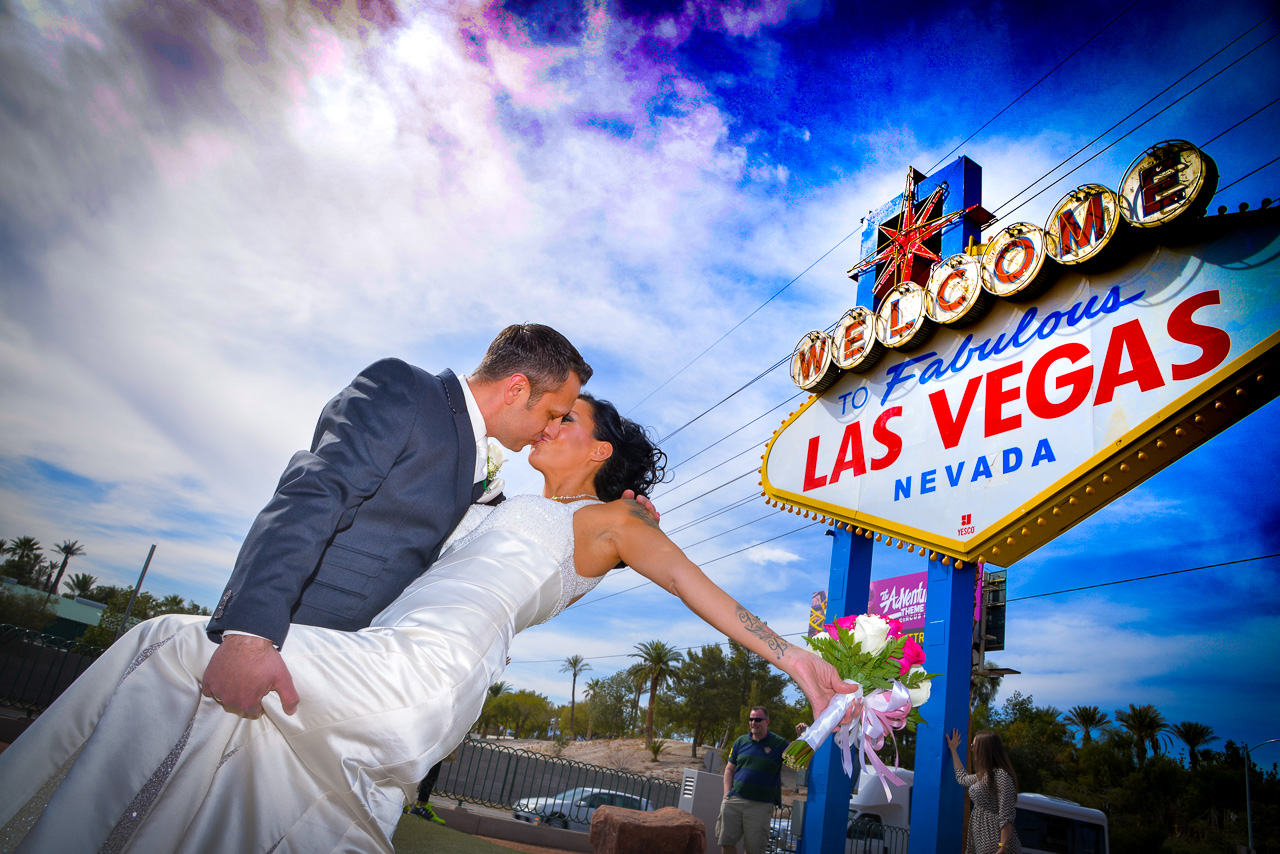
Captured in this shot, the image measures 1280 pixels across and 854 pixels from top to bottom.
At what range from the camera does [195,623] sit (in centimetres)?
178

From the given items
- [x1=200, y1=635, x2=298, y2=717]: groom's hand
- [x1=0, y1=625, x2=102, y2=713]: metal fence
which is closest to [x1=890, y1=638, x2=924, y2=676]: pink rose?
[x1=200, y1=635, x2=298, y2=717]: groom's hand

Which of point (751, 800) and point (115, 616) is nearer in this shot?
point (751, 800)

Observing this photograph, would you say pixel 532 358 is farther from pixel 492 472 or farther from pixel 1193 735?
pixel 1193 735

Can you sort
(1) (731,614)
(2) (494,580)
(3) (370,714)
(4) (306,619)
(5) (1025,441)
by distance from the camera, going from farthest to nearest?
(5) (1025,441) → (1) (731,614) → (2) (494,580) → (4) (306,619) → (3) (370,714)

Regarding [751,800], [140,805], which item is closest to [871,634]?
[140,805]

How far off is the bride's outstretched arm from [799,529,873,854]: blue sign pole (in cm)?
516

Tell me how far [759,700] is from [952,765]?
137ft

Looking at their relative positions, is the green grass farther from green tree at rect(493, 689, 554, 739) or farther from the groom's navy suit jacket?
green tree at rect(493, 689, 554, 739)

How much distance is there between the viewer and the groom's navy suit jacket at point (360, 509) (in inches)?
65.9

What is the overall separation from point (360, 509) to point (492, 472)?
73 centimetres

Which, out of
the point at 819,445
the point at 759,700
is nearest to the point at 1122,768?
the point at 759,700

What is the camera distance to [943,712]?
20.2ft

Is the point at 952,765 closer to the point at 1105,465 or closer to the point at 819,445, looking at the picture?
the point at 1105,465

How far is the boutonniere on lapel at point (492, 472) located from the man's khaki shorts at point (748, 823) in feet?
22.3
